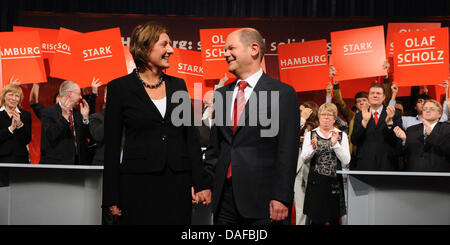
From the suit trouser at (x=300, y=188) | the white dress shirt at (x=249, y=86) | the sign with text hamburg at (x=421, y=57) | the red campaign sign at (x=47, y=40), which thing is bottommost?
the suit trouser at (x=300, y=188)

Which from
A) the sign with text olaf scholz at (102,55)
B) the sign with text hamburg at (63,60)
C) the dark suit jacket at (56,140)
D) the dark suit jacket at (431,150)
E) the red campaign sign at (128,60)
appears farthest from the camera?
the red campaign sign at (128,60)

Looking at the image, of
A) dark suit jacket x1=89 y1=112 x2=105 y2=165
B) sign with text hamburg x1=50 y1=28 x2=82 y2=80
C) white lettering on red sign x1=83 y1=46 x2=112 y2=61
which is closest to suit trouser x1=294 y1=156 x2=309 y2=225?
dark suit jacket x1=89 y1=112 x2=105 y2=165

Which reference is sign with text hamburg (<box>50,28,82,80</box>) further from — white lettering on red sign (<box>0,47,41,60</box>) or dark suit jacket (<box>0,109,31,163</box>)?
dark suit jacket (<box>0,109,31,163</box>)

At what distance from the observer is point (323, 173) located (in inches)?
171

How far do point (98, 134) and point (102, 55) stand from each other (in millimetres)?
1365

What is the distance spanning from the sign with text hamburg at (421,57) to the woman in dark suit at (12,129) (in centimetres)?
365

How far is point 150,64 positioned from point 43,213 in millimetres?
1947

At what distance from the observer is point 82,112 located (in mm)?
4703

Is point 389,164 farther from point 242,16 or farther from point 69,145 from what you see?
point 242,16

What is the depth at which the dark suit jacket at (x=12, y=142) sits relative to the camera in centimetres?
455

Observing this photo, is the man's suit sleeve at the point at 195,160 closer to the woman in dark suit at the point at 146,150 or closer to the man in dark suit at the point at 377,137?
the woman in dark suit at the point at 146,150

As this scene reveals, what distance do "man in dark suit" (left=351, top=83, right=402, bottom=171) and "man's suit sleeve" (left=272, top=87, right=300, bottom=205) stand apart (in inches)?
101

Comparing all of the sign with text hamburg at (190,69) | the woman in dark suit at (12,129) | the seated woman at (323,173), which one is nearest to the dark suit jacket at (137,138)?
the seated woman at (323,173)

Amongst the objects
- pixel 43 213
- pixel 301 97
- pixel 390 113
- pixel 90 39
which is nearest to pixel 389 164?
pixel 390 113
